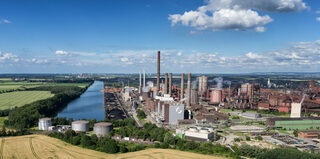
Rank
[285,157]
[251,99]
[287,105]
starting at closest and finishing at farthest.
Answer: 1. [285,157]
2. [287,105]
3. [251,99]

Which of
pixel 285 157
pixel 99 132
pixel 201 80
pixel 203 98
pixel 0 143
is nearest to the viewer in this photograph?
pixel 285 157

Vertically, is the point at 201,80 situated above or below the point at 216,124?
above

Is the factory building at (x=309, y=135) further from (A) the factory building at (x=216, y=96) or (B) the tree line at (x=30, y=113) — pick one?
(B) the tree line at (x=30, y=113)

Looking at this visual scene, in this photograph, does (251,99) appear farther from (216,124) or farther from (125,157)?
(125,157)

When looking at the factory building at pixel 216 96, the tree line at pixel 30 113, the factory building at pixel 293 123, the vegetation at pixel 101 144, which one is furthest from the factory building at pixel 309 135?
the tree line at pixel 30 113

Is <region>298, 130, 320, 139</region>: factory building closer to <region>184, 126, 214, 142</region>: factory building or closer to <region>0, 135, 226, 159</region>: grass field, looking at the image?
<region>184, 126, 214, 142</region>: factory building

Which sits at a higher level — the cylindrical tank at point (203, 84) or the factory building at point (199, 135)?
the cylindrical tank at point (203, 84)

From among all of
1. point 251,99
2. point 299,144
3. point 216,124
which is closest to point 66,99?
point 216,124

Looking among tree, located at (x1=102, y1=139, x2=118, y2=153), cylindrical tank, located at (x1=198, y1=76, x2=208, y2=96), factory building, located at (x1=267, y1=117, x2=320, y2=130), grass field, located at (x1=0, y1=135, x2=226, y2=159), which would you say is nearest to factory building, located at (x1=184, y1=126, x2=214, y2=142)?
grass field, located at (x1=0, y1=135, x2=226, y2=159)
